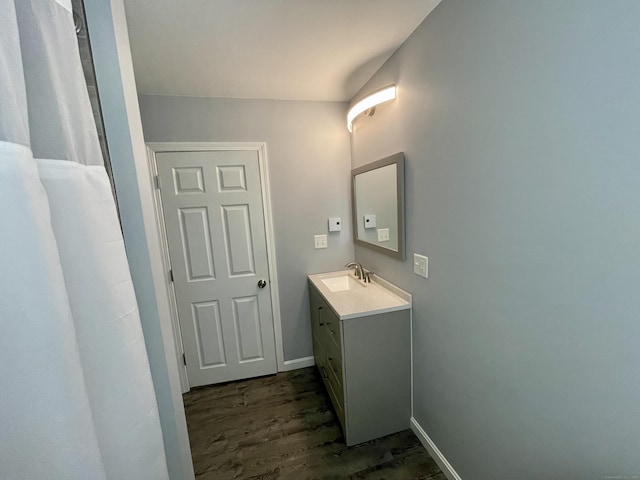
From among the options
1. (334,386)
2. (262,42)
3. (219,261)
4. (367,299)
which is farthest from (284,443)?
(262,42)

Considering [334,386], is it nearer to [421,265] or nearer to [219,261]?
[421,265]

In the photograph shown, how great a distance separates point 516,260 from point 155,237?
1.35m

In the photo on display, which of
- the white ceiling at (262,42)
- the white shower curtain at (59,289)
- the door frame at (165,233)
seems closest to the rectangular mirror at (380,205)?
the white ceiling at (262,42)

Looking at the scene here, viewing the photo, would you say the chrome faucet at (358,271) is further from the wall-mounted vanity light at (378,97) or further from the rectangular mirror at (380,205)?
the wall-mounted vanity light at (378,97)

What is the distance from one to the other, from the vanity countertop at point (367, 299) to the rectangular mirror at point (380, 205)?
0.87ft

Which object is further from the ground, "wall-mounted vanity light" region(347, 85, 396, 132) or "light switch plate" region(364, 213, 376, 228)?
"wall-mounted vanity light" region(347, 85, 396, 132)

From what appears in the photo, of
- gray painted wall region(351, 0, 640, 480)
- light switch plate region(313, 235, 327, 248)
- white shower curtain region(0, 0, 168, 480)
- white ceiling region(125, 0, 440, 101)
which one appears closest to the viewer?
white shower curtain region(0, 0, 168, 480)

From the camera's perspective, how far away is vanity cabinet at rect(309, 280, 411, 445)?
1.51m

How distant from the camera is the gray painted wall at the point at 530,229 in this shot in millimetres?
669

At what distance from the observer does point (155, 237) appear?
94 centimetres

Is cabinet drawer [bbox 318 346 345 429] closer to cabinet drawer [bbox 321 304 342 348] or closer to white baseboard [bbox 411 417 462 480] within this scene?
cabinet drawer [bbox 321 304 342 348]

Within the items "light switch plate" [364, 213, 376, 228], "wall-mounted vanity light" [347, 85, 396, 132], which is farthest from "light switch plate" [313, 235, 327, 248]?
"wall-mounted vanity light" [347, 85, 396, 132]

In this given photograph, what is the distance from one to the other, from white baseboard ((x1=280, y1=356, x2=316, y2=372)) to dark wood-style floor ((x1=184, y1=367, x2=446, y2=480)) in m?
0.23

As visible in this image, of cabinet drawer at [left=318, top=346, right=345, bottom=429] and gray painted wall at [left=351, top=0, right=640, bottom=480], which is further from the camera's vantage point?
cabinet drawer at [left=318, top=346, right=345, bottom=429]
